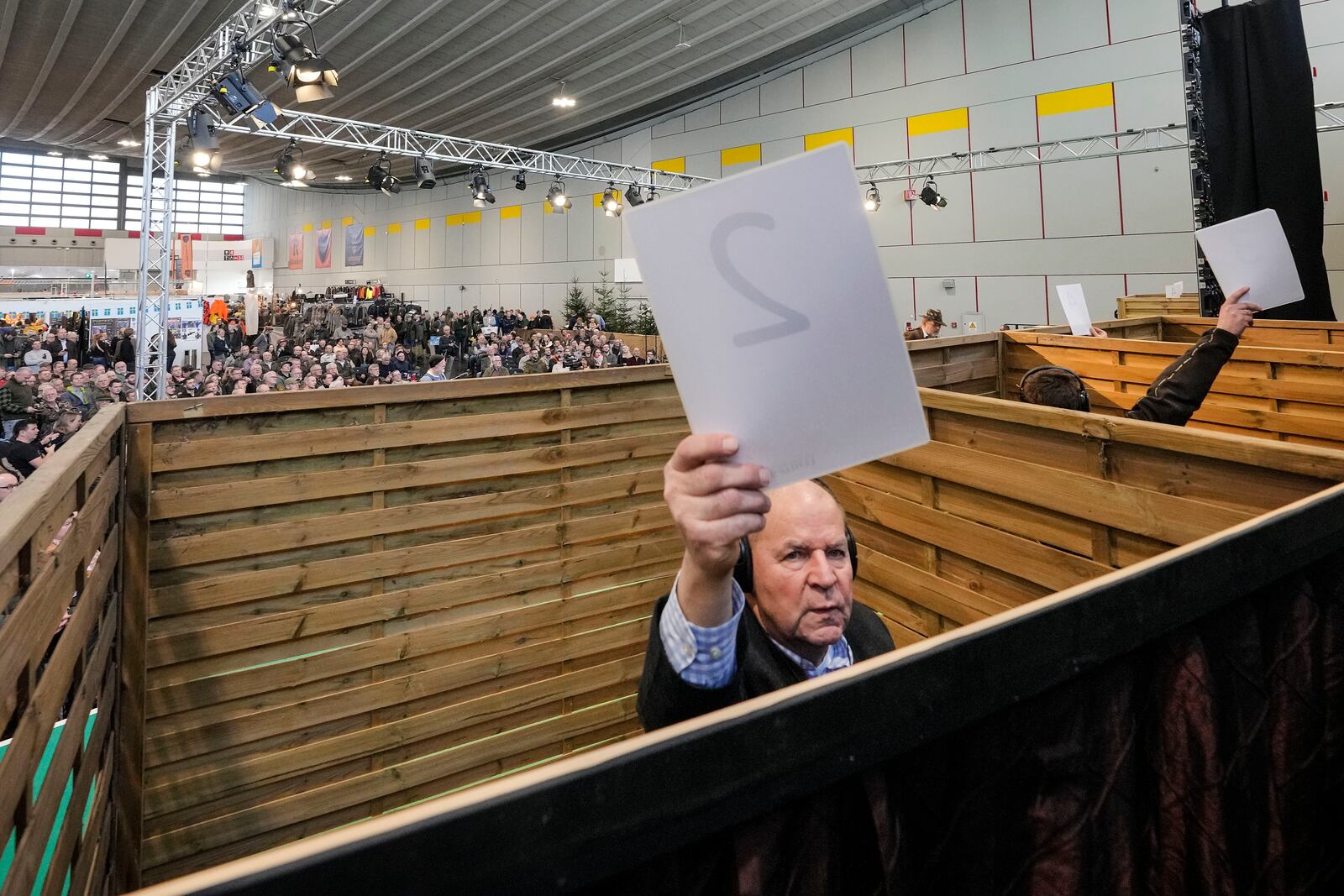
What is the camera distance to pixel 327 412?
8.44 ft

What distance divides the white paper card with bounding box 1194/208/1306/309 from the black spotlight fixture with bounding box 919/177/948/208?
9533 mm

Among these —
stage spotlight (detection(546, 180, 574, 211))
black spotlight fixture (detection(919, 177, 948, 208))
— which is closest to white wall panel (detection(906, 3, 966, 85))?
black spotlight fixture (detection(919, 177, 948, 208))

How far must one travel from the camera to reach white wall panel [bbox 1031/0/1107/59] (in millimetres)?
10047

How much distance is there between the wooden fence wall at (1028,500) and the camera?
60.5 inches

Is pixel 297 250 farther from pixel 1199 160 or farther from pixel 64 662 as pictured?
pixel 64 662

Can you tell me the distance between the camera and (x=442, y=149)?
19891 millimetres

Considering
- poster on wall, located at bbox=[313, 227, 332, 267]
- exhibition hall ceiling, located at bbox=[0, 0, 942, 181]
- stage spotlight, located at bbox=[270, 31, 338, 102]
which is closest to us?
stage spotlight, located at bbox=[270, 31, 338, 102]

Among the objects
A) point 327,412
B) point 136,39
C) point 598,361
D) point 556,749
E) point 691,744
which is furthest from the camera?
point 136,39

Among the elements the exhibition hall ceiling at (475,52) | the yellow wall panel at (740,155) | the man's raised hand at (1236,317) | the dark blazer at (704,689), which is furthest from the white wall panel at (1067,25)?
the dark blazer at (704,689)

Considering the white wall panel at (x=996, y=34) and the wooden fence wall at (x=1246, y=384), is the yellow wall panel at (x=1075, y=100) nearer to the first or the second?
the white wall panel at (x=996, y=34)

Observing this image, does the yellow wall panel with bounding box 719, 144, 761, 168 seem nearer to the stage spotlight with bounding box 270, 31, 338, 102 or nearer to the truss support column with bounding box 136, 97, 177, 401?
the stage spotlight with bounding box 270, 31, 338, 102

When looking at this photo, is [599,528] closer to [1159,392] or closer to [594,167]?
[1159,392]

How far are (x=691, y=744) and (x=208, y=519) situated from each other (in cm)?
258

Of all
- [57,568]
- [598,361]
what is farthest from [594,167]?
[57,568]
